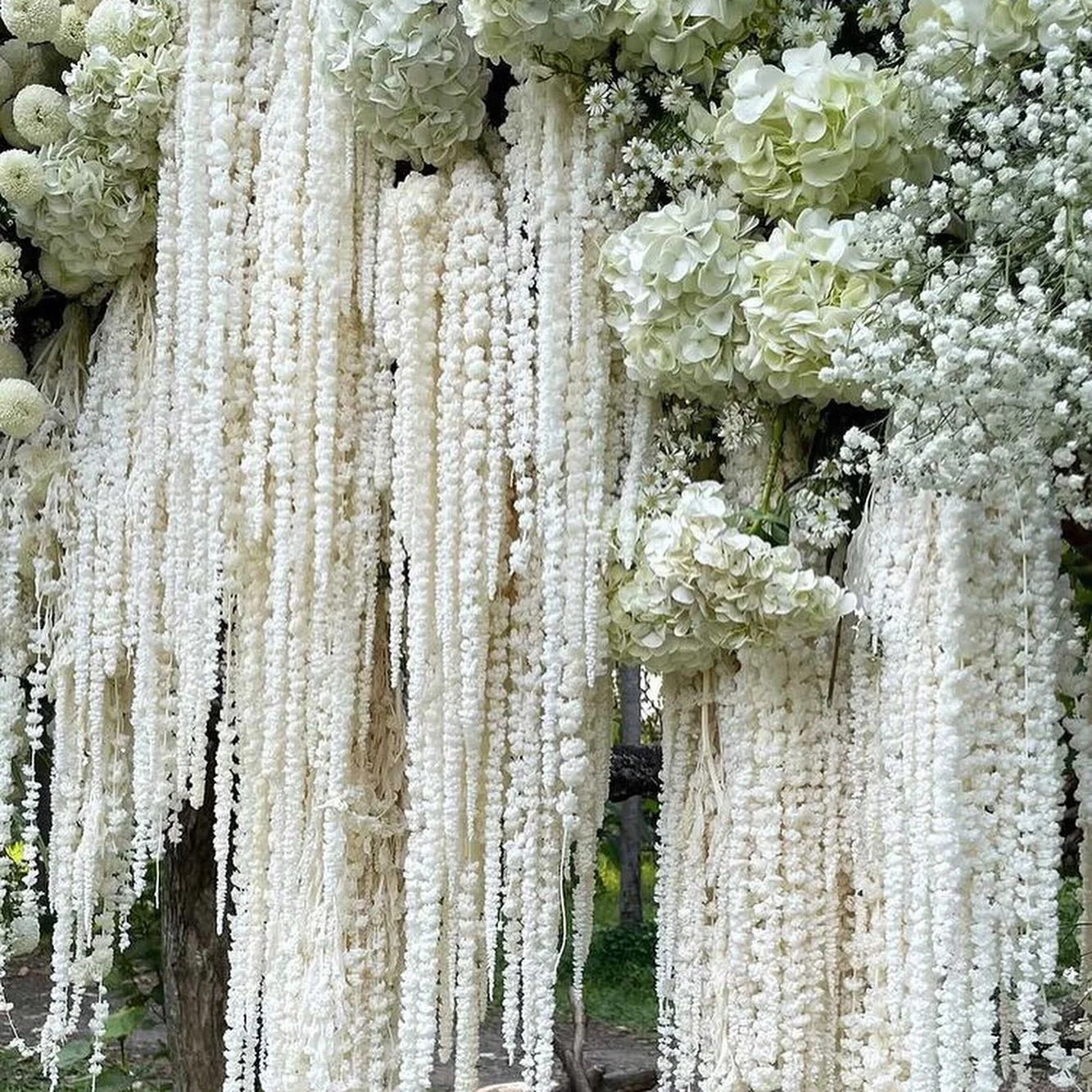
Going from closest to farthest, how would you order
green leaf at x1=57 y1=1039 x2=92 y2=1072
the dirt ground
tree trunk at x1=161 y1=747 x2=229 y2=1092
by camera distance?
tree trunk at x1=161 y1=747 x2=229 y2=1092 → green leaf at x1=57 y1=1039 x2=92 y2=1072 → the dirt ground

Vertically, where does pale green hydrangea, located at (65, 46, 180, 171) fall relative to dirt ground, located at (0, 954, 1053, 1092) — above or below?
above

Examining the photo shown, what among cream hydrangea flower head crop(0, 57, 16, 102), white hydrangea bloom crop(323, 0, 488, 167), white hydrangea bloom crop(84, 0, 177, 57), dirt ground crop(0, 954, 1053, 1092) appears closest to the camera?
white hydrangea bloom crop(323, 0, 488, 167)

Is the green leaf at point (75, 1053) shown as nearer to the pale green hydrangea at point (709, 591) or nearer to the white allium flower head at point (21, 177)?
the white allium flower head at point (21, 177)

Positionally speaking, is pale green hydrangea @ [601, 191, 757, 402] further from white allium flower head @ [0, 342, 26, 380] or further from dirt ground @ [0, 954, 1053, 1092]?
dirt ground @ [0, 954, 1053, 1092]

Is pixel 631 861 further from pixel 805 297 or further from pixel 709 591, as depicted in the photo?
pixel 805 297

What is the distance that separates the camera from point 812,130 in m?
1.24

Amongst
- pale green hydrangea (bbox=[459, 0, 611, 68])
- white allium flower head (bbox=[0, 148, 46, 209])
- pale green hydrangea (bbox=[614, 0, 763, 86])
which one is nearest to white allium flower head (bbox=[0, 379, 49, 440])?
white allium flower head (bbox=[0, 148, 46, 209])

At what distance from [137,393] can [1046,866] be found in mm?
1245

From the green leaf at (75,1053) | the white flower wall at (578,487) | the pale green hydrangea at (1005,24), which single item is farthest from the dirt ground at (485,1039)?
the pale green hydrangea at (1005,24)

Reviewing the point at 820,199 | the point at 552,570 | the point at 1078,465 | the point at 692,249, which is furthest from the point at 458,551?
the point at 1078,465

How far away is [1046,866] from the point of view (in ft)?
3.90

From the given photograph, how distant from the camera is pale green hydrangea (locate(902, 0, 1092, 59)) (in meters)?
1.12

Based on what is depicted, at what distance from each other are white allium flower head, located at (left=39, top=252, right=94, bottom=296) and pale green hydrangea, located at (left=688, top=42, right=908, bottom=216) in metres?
0.94

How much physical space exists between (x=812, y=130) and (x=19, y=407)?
1100 millimetres
